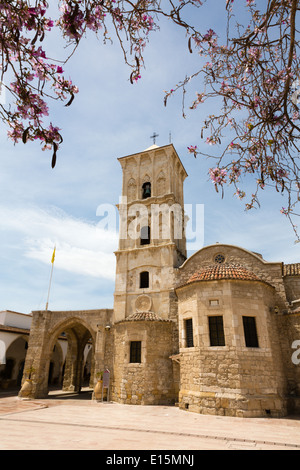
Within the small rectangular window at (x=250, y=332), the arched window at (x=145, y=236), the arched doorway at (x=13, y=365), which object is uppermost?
the arched window at (x=145, y=236)

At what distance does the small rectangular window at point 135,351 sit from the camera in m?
14.7

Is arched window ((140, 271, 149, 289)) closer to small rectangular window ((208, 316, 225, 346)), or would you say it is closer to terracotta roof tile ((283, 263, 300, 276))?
small rectangular window ((208, 316, 225, 346))

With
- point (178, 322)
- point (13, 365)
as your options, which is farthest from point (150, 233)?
point (13, 365)

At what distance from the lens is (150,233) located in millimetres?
19344

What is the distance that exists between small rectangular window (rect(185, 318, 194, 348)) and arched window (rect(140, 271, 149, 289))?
5.14 meters

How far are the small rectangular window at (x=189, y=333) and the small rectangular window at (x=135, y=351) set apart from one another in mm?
3057

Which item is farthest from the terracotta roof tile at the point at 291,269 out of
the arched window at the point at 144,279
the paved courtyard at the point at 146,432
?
the arched window at the point at 144,279

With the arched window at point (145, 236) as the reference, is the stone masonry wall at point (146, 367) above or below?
below

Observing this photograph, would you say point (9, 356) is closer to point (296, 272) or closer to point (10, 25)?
point (296, 272)

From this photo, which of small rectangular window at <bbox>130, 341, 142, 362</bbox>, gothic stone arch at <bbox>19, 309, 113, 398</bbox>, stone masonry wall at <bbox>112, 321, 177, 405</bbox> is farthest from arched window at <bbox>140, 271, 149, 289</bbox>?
small rectangular window at <bbox>130, 341, 142, 362</bbox>

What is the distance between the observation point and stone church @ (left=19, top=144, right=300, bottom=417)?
442 inches

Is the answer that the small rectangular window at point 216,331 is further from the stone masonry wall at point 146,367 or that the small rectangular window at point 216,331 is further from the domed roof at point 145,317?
the domed roof at point 145,317

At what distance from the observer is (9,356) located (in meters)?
23.4
